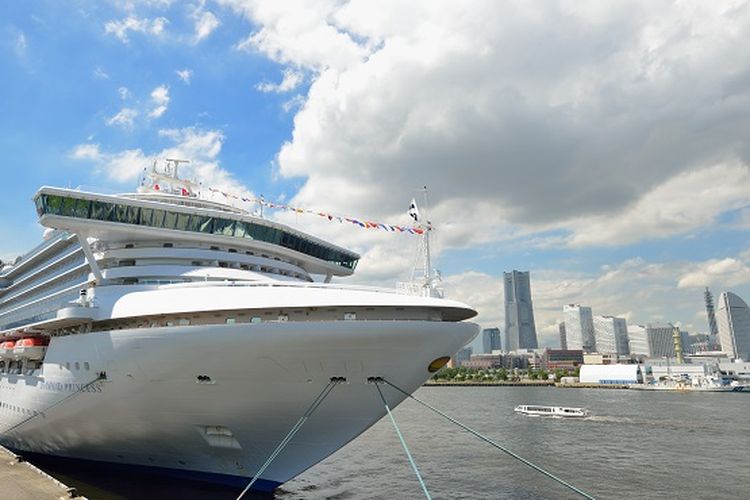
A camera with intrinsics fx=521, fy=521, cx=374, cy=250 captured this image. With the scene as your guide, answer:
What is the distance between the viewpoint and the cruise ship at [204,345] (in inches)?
537

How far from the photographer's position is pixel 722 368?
136125 millimetres

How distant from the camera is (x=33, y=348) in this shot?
809 inches

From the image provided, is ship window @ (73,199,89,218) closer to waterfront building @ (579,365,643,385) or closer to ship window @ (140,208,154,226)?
ship window @ (140,208,154,226)

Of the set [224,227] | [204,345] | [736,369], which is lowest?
[204,345]

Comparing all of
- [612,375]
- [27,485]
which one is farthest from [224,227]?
[612,375]

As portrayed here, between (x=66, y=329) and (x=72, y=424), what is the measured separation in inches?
136

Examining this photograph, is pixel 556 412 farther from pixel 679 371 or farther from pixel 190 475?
pixel 679 371

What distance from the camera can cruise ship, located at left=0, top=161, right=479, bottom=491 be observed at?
44.7ft

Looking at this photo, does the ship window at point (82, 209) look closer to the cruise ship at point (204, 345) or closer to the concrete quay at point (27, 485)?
the cruise ship at point (204, 345)

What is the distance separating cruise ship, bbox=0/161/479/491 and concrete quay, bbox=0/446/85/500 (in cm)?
200

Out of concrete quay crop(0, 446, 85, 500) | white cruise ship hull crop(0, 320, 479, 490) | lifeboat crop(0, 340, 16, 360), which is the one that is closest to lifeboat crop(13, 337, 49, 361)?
lifeboat crop(0, 340, 16, 360)

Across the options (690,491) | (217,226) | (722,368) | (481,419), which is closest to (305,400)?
(217,226)

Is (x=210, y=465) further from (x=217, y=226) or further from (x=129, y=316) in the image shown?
(x=217, y=226)

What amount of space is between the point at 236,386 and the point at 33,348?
11579 millimetres
